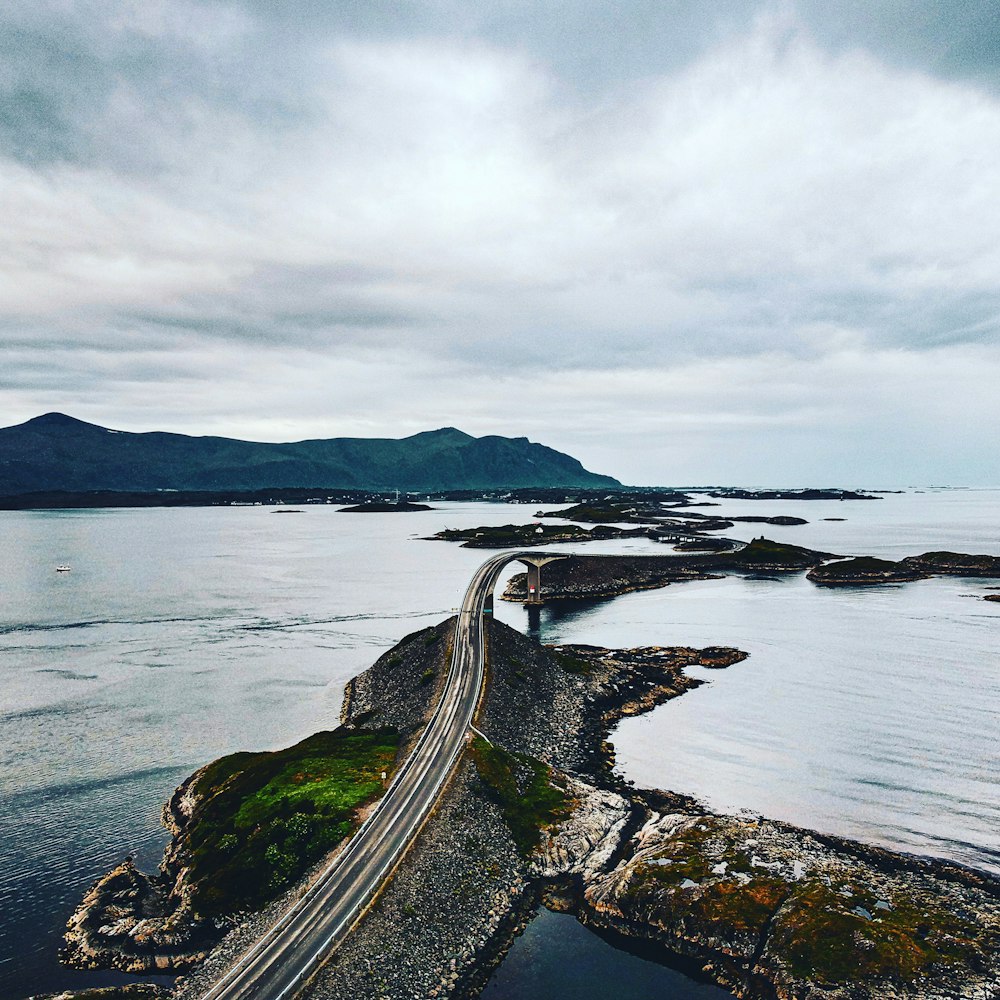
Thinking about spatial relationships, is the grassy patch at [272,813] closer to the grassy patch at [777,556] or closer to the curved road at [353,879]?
the curved road at [353,879]

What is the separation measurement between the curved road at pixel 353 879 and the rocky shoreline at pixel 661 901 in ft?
3.46

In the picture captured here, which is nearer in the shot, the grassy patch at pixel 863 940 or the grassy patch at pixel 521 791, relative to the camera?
the grassy patch at pixel 863 940

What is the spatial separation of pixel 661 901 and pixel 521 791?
15.1 metres

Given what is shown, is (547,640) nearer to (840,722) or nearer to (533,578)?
(533,578)

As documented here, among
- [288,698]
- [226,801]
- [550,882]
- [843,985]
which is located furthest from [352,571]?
[843,985]

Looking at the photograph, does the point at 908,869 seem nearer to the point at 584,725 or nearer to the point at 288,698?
the point at 584,725

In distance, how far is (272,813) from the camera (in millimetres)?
46750

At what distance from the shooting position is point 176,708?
77.4 m

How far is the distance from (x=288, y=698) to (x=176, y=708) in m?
12.6

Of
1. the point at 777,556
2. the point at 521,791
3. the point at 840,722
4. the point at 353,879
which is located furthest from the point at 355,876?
the point at 777,556

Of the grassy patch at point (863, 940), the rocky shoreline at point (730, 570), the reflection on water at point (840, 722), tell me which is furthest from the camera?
the rocky shoreline at point (730, 570)

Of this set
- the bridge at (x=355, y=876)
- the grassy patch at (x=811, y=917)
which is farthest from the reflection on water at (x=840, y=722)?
the bridge at (x=355, y=876)

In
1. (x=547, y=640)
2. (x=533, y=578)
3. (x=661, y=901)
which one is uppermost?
(x=533, y=578)

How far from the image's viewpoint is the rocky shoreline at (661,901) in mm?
32469
